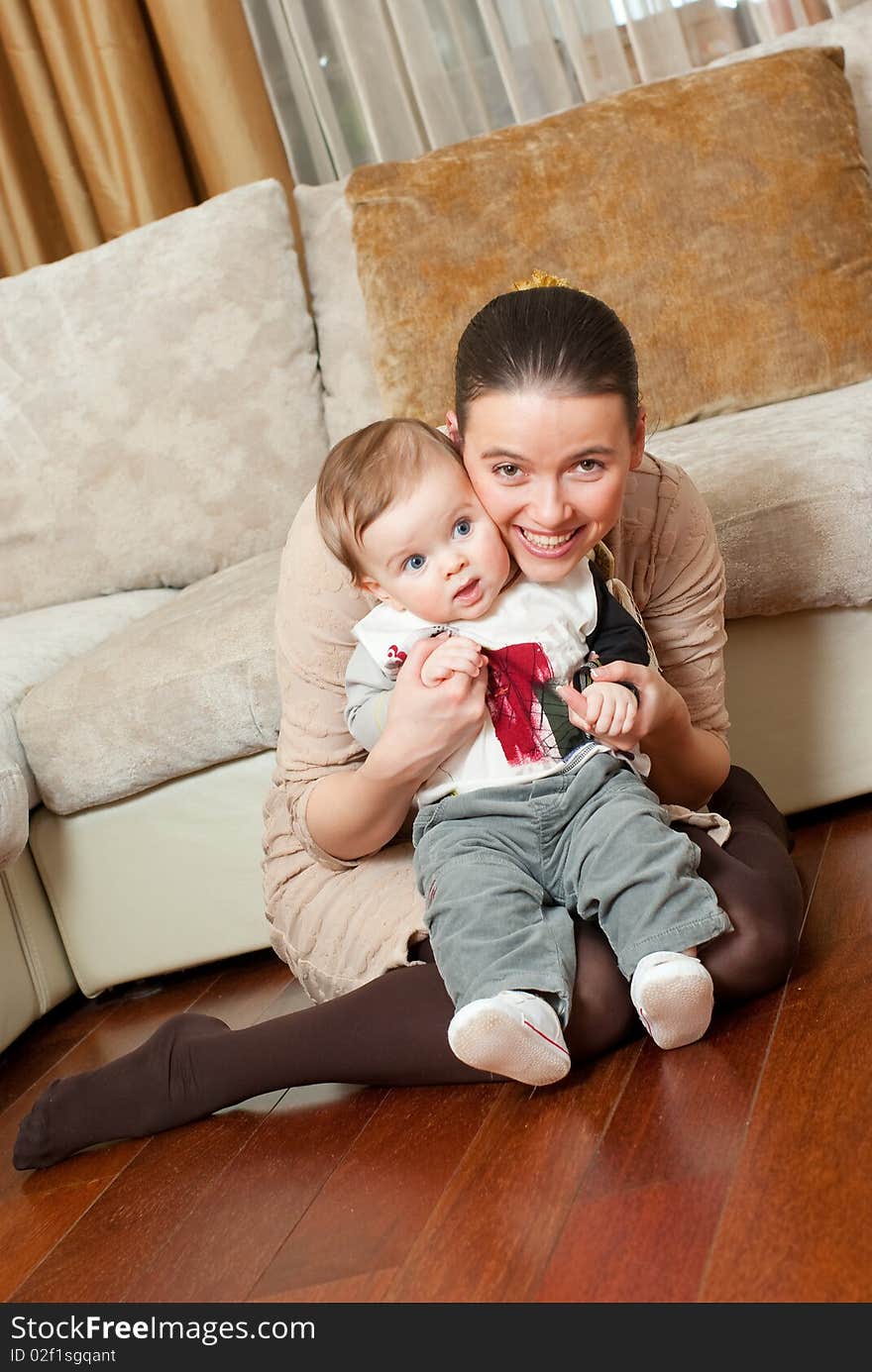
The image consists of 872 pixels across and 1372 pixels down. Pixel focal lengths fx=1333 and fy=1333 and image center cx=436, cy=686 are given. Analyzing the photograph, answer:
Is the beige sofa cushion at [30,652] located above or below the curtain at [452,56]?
below

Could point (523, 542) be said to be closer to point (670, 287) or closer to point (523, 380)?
point (523, 380)

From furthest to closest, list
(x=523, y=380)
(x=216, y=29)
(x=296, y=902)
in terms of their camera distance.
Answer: (x=216, y=29) < (x=296, y=902) < (x=523, y=380)

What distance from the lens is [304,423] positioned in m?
2.39

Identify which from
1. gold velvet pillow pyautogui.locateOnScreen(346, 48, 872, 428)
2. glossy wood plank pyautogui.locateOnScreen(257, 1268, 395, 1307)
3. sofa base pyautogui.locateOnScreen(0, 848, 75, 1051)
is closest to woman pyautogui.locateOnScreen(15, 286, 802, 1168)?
glossy wood plank pyautogui.locateOnScreen(257, 1268, 395, 1307)

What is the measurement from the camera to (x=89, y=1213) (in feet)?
4.20

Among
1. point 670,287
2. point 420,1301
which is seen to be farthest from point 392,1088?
point 670,287

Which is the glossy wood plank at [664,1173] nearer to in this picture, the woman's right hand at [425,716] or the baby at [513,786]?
the baby at [513,786]

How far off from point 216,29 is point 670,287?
4.63 ft

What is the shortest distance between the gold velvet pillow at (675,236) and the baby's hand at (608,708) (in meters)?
1.02

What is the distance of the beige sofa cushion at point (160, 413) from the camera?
2.38 metres

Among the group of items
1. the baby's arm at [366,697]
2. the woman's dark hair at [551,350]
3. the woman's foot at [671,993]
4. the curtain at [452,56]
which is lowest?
the woman's foot at [671,993]

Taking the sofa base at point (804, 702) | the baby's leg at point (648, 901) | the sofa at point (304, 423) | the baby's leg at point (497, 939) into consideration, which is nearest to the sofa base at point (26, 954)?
the sofa at point (304, 423)

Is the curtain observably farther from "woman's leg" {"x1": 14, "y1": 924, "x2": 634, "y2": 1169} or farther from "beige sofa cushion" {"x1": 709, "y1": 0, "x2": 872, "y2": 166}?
"woman's leg" {"x1": 14, "y1": 924, "x2": 634, "y2": 1169}

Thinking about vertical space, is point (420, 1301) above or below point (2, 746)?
below
